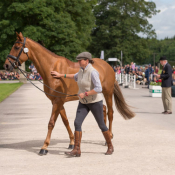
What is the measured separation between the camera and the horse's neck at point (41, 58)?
7.81m

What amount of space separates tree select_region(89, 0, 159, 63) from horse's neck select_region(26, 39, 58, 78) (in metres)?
61.4

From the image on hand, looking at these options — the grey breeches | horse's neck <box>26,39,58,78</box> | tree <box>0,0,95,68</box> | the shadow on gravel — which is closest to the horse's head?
horse's neck <box>26,39,58,78</box>

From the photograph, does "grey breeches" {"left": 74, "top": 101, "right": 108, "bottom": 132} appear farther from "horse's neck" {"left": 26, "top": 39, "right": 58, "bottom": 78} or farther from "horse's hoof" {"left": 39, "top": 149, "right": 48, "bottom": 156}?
"horse's neck" {"left": 26, "top": 39, "right": 58, "bottom": 78}

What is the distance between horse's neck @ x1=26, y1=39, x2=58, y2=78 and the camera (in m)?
7.81

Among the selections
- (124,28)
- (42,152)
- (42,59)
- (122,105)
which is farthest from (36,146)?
(124,28)

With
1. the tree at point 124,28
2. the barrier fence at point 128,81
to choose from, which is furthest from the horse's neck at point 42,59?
the tree at point 124,28

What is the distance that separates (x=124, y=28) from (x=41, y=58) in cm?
6300

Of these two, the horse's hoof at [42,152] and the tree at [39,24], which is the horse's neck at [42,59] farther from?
the tree at [39,24]

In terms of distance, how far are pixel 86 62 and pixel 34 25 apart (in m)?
36.8

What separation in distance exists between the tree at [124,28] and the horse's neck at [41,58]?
201 feet

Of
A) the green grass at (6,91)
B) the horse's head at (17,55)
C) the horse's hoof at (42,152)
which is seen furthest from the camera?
the green grass at (6,91)

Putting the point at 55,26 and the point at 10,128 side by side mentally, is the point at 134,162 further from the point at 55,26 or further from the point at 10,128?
the point at 55,26

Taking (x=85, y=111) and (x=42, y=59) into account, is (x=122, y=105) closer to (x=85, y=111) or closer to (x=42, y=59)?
(x=42, y=59)

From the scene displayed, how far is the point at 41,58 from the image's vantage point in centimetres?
784
